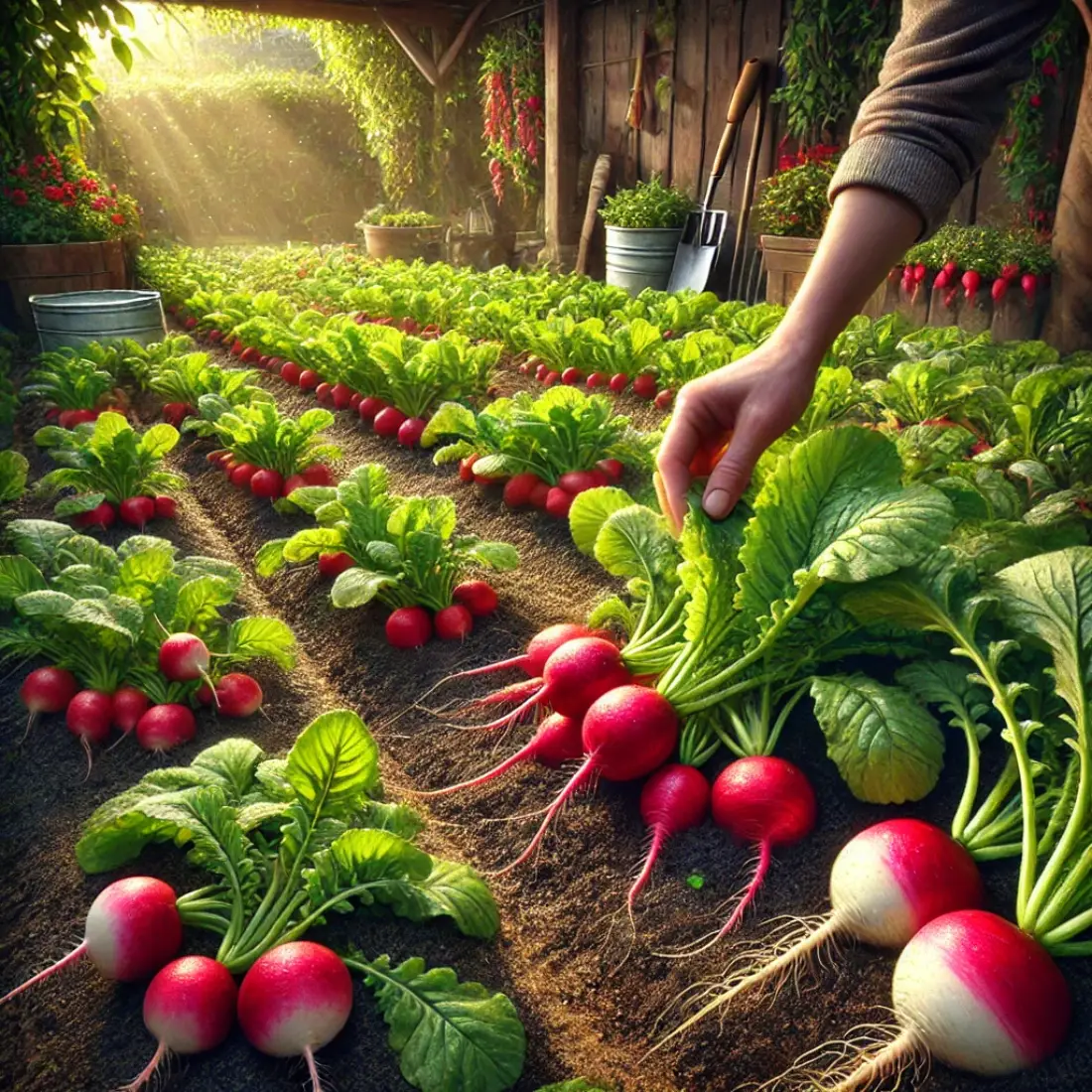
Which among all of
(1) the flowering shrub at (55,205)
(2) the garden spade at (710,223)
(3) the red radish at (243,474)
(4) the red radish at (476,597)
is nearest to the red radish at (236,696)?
(4) the red radish at (476,597)

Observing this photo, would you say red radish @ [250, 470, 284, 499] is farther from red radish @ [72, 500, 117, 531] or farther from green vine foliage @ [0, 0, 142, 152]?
green vine foliage @ [0, 0, 142, 152]

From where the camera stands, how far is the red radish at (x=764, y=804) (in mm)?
1822

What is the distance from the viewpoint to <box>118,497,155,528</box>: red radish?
3871 mm

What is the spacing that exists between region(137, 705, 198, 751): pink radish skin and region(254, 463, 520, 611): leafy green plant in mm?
520

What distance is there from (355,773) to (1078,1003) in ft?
4.06

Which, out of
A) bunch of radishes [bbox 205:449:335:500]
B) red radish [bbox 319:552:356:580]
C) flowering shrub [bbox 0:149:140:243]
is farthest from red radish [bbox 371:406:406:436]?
flowering shrub [bbox 0:149:140:243]

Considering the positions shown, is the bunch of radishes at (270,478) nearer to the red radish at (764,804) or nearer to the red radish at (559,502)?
the red radish at (559,502)

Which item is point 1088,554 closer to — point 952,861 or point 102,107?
point 952,861

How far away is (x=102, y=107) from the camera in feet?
64.7

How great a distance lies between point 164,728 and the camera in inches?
92.7

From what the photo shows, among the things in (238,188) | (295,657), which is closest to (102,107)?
(238,188)

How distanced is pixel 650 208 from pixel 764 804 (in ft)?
25.9

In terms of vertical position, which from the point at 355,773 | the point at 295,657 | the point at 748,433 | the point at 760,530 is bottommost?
the point at 295,657

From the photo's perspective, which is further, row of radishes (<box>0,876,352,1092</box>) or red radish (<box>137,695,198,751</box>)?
red radish (<box>137,695,198,751</box>)
